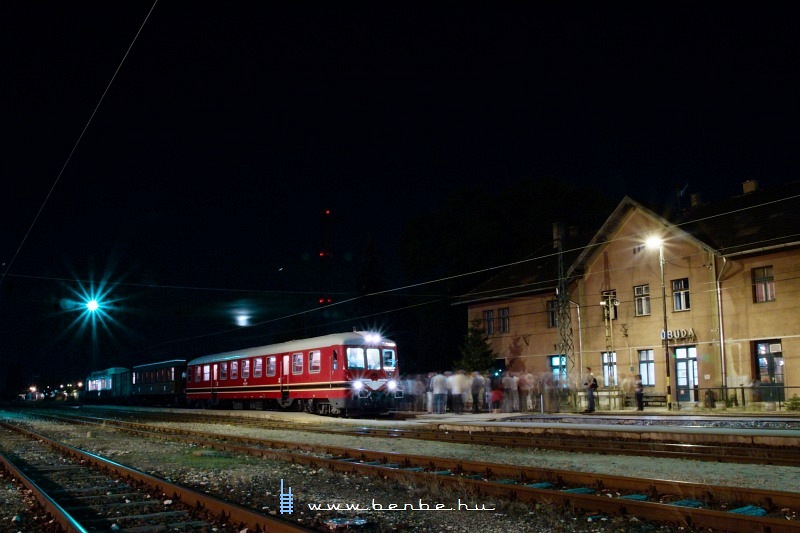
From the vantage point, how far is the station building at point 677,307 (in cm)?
2842

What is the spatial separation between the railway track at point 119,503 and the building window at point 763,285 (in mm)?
24219

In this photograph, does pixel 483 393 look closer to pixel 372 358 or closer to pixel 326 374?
pixel 372 358

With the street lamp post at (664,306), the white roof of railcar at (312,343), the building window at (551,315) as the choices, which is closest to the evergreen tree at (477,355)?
the building window at (551,315)

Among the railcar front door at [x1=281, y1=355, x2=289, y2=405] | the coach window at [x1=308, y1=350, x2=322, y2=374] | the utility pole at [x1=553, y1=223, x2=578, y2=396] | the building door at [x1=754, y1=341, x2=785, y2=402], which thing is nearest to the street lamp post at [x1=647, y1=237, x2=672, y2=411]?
the building door at [x1=754, y1=341, x2=785, y2=402]

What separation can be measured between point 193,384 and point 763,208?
30109 mm

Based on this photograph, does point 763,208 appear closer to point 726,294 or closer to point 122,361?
point 726,294

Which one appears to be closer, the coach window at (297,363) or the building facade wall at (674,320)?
the building facade wall at (674,320)

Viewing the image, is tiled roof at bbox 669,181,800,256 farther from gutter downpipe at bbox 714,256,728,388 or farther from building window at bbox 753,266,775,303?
building window at bbox 753,266,775,303

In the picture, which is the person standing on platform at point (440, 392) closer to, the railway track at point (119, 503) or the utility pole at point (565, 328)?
the utility pole at point (565, 328)

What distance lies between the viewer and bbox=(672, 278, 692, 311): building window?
32128 millimetres

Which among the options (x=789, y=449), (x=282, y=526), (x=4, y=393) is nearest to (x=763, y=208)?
(x=789, y=449)

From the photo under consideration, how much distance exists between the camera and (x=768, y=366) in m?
28.7

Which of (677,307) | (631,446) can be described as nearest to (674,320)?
(677,307)

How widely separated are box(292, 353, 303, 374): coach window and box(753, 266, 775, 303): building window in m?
17.5
